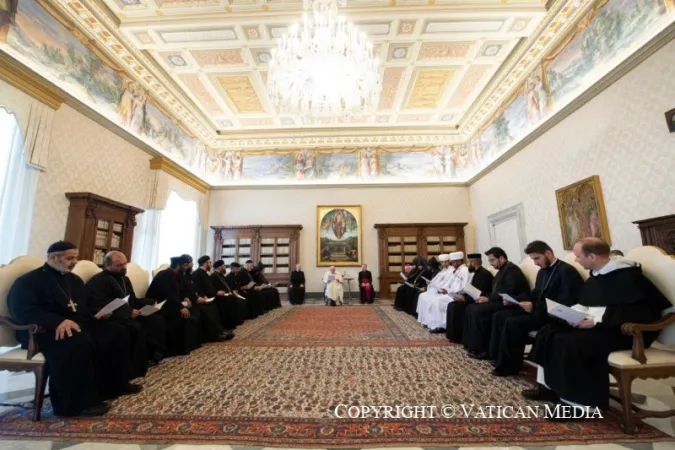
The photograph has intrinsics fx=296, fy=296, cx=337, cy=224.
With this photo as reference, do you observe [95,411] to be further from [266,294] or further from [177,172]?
[177,172]

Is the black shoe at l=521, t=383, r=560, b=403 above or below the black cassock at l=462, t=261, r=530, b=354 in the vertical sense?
below

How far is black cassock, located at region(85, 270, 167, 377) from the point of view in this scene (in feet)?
10.1

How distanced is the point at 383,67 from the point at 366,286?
682 centimetres

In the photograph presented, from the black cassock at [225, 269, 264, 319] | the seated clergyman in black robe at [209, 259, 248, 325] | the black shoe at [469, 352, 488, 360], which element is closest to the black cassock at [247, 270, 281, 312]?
the black cassock at [225, 269, 264, 319]

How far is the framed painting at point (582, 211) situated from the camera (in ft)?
17.7

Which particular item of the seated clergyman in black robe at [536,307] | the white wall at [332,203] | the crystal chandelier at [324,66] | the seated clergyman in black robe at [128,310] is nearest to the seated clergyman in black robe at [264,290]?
the white wall at [332,203]

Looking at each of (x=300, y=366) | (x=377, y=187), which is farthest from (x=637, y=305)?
(x=377, y=187)

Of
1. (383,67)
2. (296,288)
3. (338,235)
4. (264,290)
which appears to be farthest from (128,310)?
(338,235)

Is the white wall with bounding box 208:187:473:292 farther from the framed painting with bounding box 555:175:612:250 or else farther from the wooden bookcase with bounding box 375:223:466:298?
the framed painting with bounding box 555:175:612:250

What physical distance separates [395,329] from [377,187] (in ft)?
23.8

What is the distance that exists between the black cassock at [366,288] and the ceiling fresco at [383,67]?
12.7 ft

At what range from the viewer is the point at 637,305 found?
2.20m

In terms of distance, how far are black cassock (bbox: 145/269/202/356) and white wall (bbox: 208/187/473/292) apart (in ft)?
24.1

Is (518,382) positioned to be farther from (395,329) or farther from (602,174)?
(602,174)
